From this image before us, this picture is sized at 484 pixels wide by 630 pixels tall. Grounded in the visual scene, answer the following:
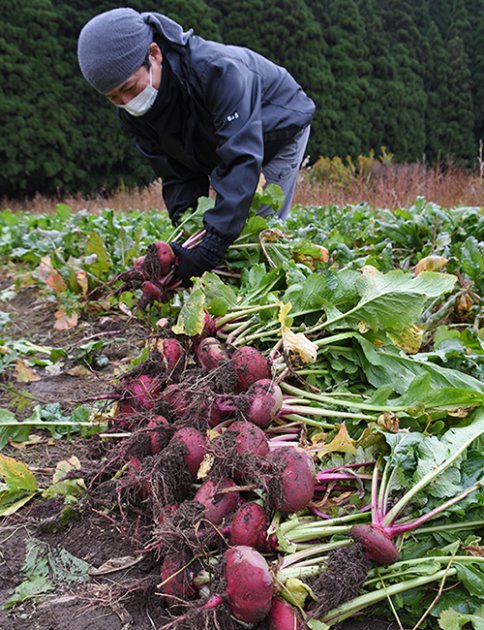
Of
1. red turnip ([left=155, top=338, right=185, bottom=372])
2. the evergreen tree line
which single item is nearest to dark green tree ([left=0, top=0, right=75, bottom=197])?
the evergreen tree line

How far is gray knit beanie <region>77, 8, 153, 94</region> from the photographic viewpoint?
2.61 meters

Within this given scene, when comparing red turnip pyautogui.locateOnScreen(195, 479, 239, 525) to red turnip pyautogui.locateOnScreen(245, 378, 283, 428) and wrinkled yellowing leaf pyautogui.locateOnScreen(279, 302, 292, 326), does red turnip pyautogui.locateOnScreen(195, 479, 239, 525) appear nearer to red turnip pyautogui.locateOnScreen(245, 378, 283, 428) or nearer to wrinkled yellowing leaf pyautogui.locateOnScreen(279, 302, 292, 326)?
red turnip pyautogui.locateOnScreen(245, 378, 283, 428)

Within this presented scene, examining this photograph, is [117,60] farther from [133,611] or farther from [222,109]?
[133,611]

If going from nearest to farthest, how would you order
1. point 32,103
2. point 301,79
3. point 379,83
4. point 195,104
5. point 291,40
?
point 195,104 → point 32,103 → point 291,40 → point 301,79 → point 379,83

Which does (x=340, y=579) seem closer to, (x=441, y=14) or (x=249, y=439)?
(x=249, y=439)

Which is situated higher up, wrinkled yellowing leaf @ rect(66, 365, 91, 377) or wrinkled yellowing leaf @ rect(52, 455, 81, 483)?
wrinkled yellowing leaf @ rect(52, 455, 81, 483)

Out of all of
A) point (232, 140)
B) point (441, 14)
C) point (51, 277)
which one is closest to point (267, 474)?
point (232, 140)

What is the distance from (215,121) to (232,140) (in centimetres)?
26

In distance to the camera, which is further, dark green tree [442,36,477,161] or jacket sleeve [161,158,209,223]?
dark green tree [442,36,477,161]

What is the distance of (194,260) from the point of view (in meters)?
2.70

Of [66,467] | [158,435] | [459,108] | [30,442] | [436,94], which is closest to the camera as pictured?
[158,435]

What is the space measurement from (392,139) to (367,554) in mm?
18080

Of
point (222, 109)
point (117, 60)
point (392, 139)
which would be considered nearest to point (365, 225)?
point (222, 109)

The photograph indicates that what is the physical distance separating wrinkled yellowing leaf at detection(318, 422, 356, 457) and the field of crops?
0.04ft
